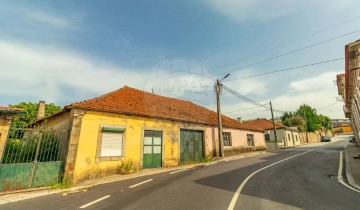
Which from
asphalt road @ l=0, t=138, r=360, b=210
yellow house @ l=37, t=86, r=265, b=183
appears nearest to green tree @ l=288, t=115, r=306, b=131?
yellow house @ l=37, t=86, r=265, b=183

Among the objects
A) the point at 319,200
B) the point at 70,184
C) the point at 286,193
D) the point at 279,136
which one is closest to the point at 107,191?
the point at 70,184

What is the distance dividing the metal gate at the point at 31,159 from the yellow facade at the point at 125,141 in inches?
36.1

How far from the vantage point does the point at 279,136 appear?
35.4 m

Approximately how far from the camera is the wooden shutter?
10169 mm

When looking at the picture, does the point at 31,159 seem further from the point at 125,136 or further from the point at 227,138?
the point at 227,138

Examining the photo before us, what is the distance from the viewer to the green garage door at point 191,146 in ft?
47.7

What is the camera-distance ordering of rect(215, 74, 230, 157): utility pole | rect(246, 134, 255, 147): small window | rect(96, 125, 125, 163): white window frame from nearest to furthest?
rect(96, 125, 125, 163): white window frame → rect(215, 74, 230, 157): utility pole → rect(246, 134, 255, 147): small window

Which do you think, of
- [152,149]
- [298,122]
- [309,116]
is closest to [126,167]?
[152,149]

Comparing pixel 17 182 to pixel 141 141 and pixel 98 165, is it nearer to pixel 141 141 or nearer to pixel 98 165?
pixel 98 165

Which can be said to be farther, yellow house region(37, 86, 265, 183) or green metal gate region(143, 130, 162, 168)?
green metal gate region(143, 130, 162, 168)

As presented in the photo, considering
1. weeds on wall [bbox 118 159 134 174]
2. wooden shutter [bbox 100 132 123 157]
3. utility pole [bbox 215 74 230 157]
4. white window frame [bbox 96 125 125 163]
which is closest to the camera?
white window frame [bbox 96 125 125 163]

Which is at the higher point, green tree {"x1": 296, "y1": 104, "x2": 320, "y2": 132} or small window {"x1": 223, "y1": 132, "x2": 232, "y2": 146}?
green tree {"x1": 296, "y1": 104, "x2": 320, "y2": 132}

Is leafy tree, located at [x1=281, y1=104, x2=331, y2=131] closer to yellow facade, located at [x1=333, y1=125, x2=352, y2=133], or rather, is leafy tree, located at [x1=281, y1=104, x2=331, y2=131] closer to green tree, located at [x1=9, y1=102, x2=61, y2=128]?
green tree, located at [x1=9, y1=102, x2=61, y2=128]

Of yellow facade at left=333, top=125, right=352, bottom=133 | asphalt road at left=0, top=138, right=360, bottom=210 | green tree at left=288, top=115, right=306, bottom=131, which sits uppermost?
yellow facade at left=333, top=125, right=352, bottom=133
